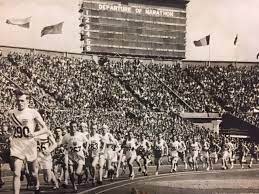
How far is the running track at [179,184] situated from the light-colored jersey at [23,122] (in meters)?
2.06

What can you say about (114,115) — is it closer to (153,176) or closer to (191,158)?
(191,158)

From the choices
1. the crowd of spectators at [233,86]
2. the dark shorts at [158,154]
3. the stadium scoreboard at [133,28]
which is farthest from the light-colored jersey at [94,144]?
the stadium scoreboard at [133,28]

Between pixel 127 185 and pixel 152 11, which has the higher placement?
pixel 152 11

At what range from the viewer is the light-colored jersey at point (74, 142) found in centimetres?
1049

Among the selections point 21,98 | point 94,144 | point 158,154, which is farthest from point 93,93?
point 21,98

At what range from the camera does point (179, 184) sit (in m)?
12.3

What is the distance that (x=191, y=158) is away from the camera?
16.5 m

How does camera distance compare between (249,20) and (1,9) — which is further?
(249,20)

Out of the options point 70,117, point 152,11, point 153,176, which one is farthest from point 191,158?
point 152,11

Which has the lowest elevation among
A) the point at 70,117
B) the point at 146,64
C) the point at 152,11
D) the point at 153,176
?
the point at 153,176

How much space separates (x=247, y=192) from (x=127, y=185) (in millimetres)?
2301

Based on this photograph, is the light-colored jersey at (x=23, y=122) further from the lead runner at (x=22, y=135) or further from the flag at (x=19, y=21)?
the flag at (x=19, y=21)

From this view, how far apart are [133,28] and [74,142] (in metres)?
19.0

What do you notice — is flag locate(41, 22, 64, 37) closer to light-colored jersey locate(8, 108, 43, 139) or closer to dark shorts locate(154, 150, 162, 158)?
dark shorts locate(154, 150, 162, 158)
